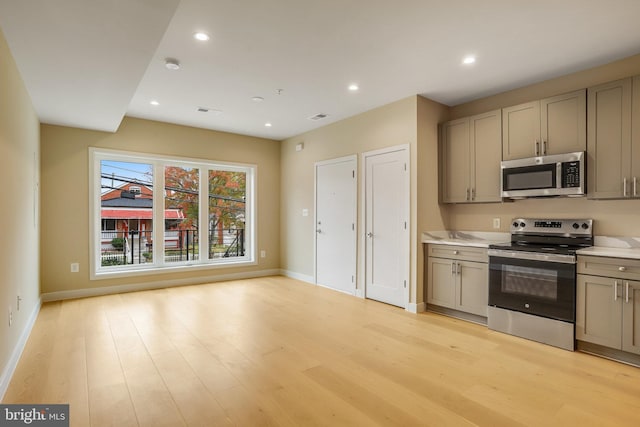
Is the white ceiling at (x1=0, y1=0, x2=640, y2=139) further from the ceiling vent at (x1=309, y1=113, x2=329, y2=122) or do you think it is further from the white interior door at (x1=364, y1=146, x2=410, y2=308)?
the white interior door at (x1=364, y1=146, x2=410, y2=308)

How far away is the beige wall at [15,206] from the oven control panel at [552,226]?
471cm

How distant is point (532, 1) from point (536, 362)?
8.93 feet

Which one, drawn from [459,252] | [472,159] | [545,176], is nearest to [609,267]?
[545,176]

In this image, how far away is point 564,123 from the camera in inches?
131

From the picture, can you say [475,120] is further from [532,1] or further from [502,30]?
[532,1]

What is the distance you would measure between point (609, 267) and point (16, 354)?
4897 mm

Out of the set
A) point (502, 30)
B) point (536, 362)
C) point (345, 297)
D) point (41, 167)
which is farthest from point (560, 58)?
point (41, 167)

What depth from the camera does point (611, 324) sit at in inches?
109

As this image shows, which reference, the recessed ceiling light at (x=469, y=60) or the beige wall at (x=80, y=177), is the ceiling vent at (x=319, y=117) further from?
the recessed ceiling light at (x=469, y=60)

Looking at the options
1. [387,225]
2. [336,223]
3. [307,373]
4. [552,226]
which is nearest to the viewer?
[307,373]

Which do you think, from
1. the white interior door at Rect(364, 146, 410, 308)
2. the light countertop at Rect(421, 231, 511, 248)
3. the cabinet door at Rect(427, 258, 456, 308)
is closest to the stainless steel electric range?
the light countertop at Rect(421, 231, 511, 248)

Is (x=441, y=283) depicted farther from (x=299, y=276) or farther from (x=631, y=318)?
(x=299, y=276)

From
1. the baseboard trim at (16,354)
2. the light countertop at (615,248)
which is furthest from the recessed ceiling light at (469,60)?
the baseboard trim at (16,354)

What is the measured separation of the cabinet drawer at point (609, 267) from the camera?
8.72 ft
